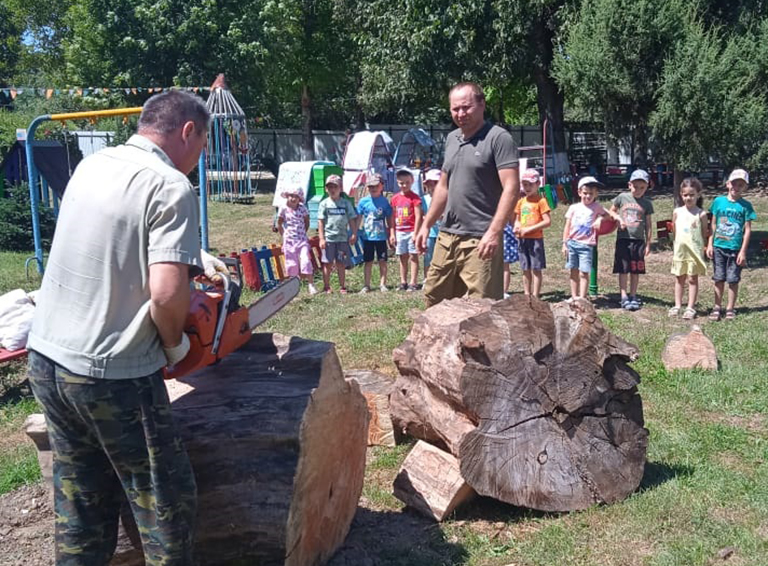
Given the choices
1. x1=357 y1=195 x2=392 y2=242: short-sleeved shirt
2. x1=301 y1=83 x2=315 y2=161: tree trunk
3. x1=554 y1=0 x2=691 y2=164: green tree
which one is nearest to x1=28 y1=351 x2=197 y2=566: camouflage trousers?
x1=357 y1=195 x2=392 y2=242: short-sleeved shirt

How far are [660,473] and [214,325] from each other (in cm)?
278

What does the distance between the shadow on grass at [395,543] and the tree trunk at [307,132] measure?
28901 mm

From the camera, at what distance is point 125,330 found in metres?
2.54

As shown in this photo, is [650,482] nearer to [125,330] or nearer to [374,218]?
[125,330]

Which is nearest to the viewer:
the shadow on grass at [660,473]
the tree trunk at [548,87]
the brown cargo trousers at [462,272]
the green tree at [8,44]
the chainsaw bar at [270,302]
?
the chainsaw bar at [270,302]

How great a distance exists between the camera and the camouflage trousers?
2562 mm

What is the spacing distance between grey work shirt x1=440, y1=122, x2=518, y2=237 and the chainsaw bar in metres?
1.79

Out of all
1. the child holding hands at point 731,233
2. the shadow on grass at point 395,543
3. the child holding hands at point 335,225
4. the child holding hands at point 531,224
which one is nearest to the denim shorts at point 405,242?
the child holding hands at point 335,225

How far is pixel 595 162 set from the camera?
1097 inches

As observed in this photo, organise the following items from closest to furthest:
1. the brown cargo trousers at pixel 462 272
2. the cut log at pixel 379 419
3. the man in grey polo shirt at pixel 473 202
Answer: the cut log at pixel 379 419
the man in grey polo shirt at pixel 473 202
the brown cargo trousers at pixel 462 272

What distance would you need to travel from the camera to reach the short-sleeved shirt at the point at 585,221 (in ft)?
28.6

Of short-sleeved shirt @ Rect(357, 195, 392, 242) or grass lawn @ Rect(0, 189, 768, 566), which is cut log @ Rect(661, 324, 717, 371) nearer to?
grass lawn @ Rect(0, 189, 768, 566)

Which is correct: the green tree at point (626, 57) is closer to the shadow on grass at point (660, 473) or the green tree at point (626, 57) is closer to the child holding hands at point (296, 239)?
the child holding hands at point (296, 239)

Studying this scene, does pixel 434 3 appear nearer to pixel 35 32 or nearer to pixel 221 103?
pixel 221 103
